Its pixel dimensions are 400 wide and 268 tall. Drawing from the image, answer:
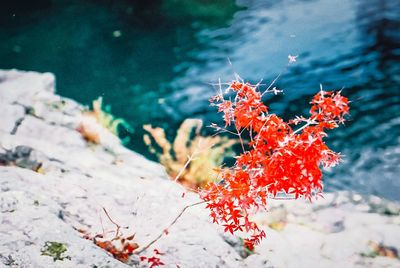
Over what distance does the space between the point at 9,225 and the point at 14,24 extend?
9.31 meters

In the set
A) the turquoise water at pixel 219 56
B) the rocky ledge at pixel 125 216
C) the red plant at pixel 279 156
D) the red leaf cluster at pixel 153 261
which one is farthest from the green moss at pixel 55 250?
the turquoise water at pixel 219 56

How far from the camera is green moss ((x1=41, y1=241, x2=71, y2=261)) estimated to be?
255cm

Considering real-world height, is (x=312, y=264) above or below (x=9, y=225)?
below

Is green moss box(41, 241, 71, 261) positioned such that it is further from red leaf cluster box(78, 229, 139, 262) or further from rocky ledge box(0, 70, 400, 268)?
red leaf cluster box(78, 229, 139, 262)

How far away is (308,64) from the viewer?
26.4 feet

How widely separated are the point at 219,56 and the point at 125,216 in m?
5.86

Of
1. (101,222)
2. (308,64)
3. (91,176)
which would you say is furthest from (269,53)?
(101,222)

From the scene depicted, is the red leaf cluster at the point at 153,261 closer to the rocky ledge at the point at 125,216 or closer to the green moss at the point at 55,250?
the rocky ledge at the point at 125,216

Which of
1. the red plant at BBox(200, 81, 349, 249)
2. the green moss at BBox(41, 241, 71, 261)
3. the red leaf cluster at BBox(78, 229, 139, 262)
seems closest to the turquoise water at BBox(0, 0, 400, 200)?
the red leaf cluster at BBox(78, 229, 139, 262)

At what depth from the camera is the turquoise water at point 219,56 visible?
646cm

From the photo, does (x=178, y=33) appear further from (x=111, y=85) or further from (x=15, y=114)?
(x=15, y=114)

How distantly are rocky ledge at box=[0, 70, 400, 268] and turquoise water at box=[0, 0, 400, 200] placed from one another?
0.99 meters

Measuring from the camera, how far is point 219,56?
8.73 metres

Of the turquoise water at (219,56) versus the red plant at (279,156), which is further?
the turquoise water at (219,56)
